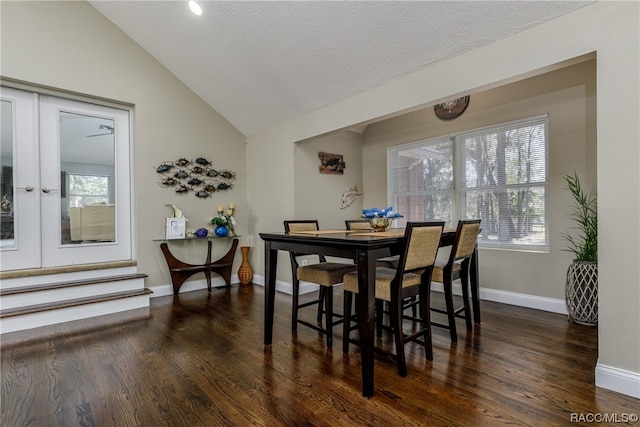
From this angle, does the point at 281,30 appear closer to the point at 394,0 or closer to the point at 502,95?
the point at 394,0

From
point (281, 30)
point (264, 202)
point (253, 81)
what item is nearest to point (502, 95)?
point (281, 30)

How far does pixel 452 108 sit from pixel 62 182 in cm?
462

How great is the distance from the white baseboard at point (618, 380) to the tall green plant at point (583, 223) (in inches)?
51.2

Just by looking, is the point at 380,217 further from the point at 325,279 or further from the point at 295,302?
the point at 295,302

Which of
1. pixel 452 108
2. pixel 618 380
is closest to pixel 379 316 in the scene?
pixel 618 380

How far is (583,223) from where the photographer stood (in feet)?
9.31

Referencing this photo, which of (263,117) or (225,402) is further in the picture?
(263,117)

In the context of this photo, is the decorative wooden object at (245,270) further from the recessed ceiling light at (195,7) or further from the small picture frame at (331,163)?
the recessed ceiling light at (195,7)

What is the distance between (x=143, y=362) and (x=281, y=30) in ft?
9.69

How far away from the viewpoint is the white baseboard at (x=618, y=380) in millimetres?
1736

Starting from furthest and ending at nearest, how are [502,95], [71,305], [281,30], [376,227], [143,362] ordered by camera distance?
[502,95], [71,305], [281,30], [376,227], [143,362]

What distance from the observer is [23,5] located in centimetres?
325

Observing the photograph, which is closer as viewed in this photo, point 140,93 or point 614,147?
point 614,147

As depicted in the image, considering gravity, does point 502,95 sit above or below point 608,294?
above
